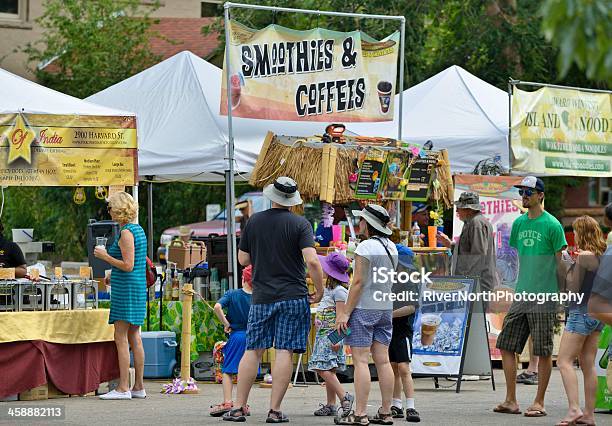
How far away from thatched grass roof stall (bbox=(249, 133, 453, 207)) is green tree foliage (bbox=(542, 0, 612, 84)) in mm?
8469

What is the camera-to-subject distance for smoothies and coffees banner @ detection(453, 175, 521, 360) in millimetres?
14583

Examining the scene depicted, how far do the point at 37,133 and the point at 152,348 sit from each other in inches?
113

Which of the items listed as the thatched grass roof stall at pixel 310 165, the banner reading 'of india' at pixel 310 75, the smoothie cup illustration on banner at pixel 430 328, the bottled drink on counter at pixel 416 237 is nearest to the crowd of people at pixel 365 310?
the smoothie cup illustration on banner at pixel 430 328

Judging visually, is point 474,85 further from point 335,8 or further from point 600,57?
point 600,57

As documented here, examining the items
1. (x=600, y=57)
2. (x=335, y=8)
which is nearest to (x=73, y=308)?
(x=600, y=57)

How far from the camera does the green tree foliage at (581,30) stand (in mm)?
4195

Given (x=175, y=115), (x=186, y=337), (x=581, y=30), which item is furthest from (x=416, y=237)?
(x=581, y=30)

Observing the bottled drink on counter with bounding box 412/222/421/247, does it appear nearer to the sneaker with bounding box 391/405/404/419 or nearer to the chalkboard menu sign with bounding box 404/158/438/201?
the chalkboard menu sign with bounding box 404/158/438/201

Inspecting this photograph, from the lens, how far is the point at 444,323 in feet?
40.8

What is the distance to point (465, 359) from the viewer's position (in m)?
12.6

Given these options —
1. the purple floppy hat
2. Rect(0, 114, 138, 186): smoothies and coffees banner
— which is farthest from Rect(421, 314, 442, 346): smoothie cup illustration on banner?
→ Rect(0, 114, 138, 186): smoothies and coffees banner

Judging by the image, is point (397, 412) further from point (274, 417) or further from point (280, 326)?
point (280, 326)

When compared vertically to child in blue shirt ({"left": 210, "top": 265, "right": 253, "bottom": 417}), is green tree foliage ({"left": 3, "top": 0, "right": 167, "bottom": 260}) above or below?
above

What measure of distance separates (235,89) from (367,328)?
412cm
